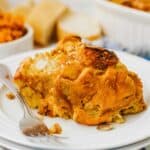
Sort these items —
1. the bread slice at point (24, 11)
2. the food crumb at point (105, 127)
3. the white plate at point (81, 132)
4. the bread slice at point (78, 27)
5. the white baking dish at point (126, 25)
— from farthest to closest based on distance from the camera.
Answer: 1. the bread slice at point (24, 11)
2. the bread slice at point (78, 27)
3. the white baking dish at point (126, 25)
4. the food crumb at point (105, 127)
5. the white plate at point (81, 132)

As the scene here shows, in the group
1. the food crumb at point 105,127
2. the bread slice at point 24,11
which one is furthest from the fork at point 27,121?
the bread slice at point 24,11

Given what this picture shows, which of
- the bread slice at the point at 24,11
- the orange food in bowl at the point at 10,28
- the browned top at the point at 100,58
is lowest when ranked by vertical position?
the bread slice at the point at 24,11

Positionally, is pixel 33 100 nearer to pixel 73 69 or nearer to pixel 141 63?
pixel 73 69

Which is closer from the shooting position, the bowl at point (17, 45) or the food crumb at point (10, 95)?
the food crumb at point (10, 95)

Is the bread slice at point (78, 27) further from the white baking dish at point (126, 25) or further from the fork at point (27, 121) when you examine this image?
the fork at point (27, 121)

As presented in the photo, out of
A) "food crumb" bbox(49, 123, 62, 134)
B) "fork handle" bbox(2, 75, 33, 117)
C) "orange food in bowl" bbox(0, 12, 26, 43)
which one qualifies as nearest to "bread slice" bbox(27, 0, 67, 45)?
"orange food in bowl" bbox(0, 12, 26, 43)

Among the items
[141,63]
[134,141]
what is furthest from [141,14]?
[134,141]

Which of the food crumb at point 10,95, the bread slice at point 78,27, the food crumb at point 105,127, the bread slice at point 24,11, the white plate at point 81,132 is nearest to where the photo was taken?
the white plate at point 81,132

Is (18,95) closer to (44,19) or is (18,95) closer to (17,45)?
(17,45)
